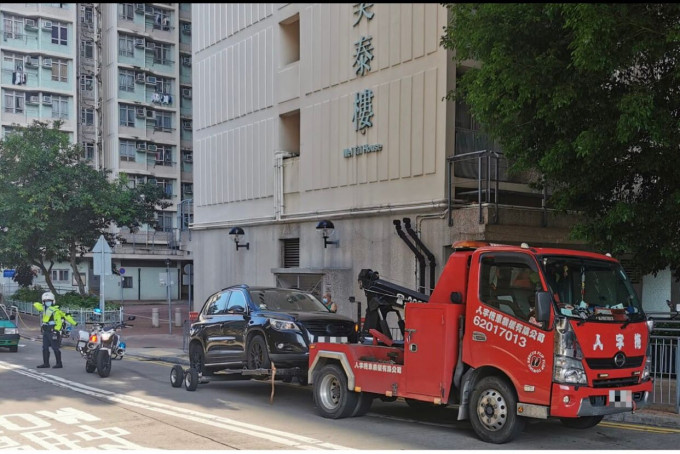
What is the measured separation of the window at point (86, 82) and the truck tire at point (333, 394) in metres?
54.0

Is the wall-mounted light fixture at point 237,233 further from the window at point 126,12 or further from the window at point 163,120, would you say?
the window at point 126,12

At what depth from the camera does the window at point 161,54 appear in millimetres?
60000

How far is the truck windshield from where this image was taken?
818 centimetres

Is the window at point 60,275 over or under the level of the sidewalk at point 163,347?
under

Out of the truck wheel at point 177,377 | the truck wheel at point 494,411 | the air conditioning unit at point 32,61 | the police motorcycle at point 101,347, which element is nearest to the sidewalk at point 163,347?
the police motorcycle at point 101,347

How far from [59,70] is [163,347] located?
42.3m

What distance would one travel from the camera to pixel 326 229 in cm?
2072

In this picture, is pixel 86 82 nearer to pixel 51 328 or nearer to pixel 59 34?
pixel 59 34

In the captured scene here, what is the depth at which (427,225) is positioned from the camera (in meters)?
17.8

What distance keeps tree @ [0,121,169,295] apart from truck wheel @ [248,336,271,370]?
21594 mm

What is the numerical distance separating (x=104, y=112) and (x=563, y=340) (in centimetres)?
5658

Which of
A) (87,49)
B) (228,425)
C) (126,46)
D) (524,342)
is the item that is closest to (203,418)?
(228,425)

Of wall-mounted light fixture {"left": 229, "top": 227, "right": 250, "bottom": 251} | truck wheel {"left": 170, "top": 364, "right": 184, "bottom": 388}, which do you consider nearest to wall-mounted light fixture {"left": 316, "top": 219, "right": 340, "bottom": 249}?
wall-mounted light fixture {"left": 229, "top": 227, "right": 250, "bottom": 251}

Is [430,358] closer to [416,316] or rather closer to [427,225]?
[416,316]
